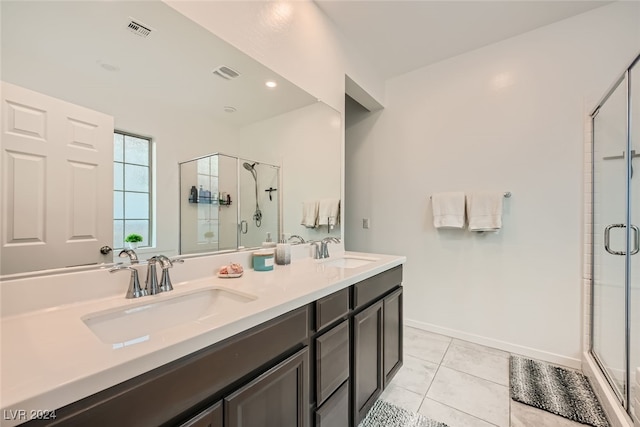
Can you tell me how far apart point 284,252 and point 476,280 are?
1881 millimetres

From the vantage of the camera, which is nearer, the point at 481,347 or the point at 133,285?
Result: the point at 133,285

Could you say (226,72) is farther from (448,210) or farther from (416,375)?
(416,375)

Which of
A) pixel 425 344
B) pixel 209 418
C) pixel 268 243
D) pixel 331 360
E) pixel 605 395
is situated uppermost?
pixel 268 243

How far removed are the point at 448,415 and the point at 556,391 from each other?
83cm

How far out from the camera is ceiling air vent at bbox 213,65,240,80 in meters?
1.38

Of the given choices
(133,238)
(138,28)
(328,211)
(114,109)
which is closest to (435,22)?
(328,211)

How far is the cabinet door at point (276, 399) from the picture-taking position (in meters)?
0.74

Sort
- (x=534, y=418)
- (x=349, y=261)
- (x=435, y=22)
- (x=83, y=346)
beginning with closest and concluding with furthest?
(x=83, y=346) → (x=534, y=418) → (x=349, y=261) → (x=435, y=22)

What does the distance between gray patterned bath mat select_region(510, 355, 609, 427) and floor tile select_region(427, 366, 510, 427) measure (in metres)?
0.11

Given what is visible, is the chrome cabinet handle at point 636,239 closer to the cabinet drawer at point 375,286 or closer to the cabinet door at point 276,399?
the cabinet drawer at point 375,286

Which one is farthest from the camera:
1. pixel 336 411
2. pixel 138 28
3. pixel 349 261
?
pixel 349 261

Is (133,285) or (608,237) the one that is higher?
(608,237)

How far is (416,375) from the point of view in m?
1.94

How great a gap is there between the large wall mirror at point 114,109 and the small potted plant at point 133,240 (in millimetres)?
26
